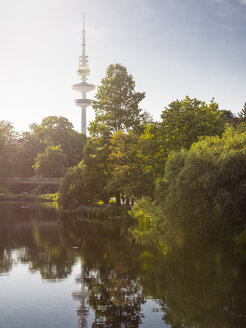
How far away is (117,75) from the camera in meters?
49.7

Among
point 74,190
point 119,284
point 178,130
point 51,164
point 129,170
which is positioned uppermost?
point 178,130

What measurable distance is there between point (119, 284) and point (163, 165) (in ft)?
78.1

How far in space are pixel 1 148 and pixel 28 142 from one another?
7266 mm

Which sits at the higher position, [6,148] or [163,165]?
[6,148]

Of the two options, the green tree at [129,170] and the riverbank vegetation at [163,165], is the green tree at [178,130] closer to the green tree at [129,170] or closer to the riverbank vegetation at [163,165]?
the riverbank vegetation at [163,165]

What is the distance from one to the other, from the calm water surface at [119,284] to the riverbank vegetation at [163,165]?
8.30ft

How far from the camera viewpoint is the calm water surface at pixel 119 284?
528 inches

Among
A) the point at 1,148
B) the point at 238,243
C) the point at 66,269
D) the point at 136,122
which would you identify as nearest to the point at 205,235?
the point at 238,243

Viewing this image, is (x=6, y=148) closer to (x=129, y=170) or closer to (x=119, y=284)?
(x=129, y=170)

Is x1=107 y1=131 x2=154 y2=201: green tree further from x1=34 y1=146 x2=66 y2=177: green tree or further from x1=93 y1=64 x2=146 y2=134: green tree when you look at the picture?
x1=34 y1=146 x2=66 y2=177: green tree

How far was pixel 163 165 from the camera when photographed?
132ft

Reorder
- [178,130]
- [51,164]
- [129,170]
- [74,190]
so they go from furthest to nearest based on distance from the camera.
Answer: [51,164], [74,190], [129,170], [178,130]

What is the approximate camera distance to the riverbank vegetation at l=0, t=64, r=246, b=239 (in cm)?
2528

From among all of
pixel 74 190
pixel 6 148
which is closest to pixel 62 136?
pixel 6 148
